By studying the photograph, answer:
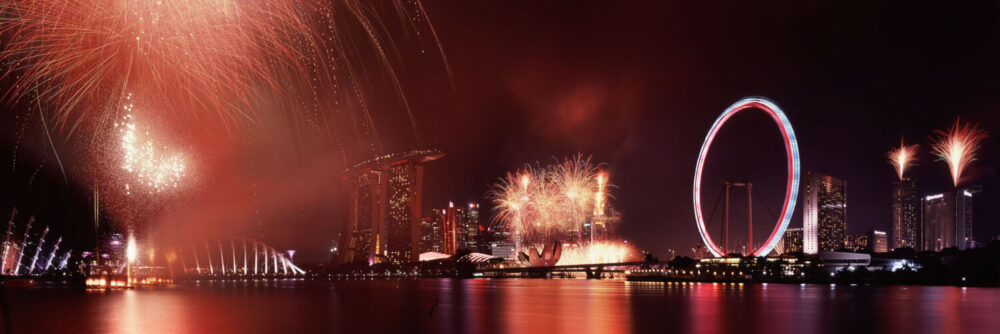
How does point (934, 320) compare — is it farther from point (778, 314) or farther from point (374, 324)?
point (374, 324)

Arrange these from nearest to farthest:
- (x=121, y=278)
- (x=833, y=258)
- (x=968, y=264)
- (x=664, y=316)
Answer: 1. (x=664, y=316)
2. (x=121, y=278)
3. (x=968, y=264)
4. (x=833, y=258)

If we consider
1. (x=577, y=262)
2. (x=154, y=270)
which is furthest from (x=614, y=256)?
(x=154, y=270)

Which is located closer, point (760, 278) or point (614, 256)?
point (760, 278)

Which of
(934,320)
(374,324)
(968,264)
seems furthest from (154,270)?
(968,264)

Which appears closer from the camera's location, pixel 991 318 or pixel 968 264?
pixel 991 318

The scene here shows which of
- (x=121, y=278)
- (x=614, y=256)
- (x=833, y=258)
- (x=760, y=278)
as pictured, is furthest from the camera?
(x=614, y=256)

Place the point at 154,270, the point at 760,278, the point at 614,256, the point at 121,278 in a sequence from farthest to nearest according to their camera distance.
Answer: the point at 614,256
the point at 760,278
the point at 154,270
the point at 121,278

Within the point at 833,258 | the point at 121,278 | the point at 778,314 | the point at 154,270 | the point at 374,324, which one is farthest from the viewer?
the point at 833,258

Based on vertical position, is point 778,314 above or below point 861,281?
above

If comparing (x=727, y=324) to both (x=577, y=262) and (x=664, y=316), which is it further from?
(x=577, y=262)

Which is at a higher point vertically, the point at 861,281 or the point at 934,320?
the point at 934,320
